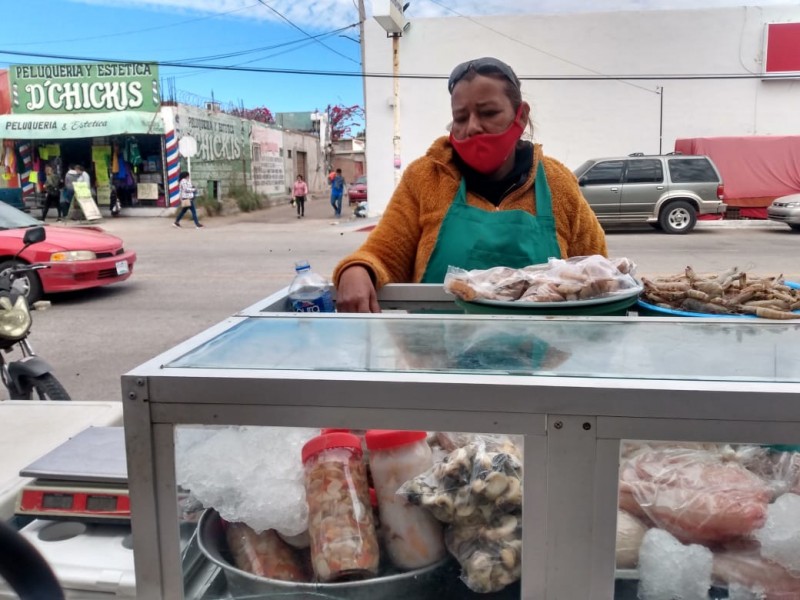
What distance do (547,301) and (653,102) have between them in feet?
76.0

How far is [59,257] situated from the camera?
8812mm

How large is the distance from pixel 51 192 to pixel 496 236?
23718 millimetres

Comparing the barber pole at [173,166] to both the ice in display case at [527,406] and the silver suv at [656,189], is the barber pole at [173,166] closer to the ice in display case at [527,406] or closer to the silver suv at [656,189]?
the silver suv at [656,189]

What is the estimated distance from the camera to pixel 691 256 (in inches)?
496

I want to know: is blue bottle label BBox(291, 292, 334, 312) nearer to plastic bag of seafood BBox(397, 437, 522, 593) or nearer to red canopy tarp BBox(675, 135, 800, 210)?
plastic bag of seafood BBox(397, 437, 522, 593)

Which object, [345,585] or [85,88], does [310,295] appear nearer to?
[345,585]

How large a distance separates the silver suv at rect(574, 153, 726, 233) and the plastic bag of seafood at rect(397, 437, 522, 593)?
16279mm

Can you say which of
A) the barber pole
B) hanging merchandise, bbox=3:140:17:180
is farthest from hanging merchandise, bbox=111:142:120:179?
hanging merchandise, bbox=3:140:17:180

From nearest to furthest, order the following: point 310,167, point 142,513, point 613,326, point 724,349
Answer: point 142,513, point 724,349, point 613,326, point 310,167

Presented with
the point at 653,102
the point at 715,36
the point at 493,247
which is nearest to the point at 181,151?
the point at 653,102

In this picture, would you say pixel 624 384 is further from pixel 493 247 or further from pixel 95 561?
pixel 95 561

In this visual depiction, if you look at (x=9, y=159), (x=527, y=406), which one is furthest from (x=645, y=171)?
(x=9, y=159)

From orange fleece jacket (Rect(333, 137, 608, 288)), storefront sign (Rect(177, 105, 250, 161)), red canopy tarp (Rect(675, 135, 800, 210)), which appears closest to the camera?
orange fleece jacket (Rect(333, 137, 608, 288))

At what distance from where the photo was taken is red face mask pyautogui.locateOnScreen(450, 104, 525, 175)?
2.07 meters
